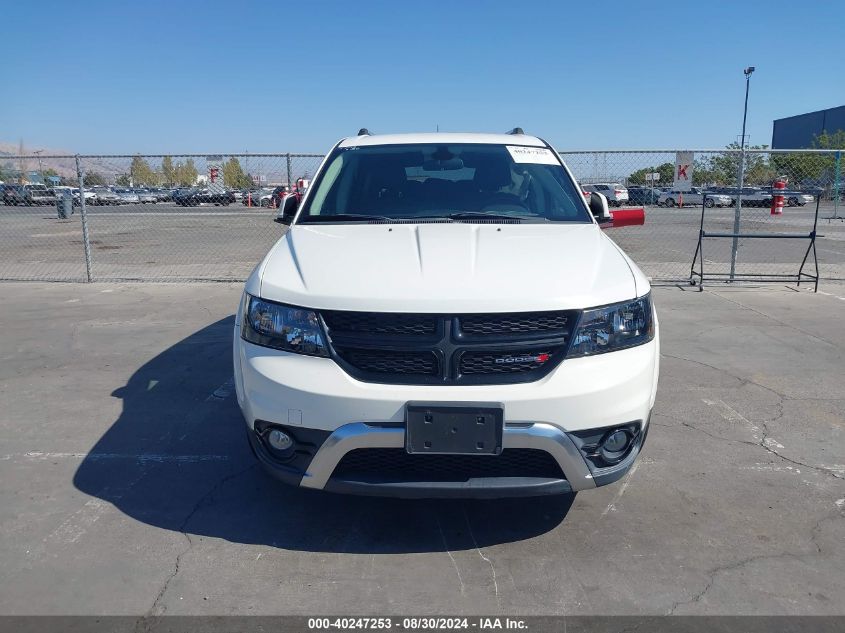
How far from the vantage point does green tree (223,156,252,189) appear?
38.3ft

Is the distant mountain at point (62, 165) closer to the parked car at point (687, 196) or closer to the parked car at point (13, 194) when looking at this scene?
the parked car at point (13, 194)

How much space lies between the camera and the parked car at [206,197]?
13904 mm

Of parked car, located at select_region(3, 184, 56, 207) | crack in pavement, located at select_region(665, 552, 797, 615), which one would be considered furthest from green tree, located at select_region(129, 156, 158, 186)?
crack in pavement, located at select_region(665, 552, 797, 615)

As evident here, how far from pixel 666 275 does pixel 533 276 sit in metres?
9.47

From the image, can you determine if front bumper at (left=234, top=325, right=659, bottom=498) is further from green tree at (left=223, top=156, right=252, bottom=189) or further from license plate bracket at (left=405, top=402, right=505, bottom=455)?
green tree at (left=223, top=156, right=252, bottom=189)

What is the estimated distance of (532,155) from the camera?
4.70 m

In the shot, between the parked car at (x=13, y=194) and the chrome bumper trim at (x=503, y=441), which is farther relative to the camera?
the parked car at (x=13, y=194)

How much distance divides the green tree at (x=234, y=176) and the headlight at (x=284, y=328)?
28.1 ft

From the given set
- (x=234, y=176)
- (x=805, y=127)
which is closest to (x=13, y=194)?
(x=234, y=176)

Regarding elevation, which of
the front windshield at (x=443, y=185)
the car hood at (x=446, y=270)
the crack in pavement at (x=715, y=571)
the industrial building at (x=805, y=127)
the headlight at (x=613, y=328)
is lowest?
the crack in pavement at (x=715, y=571)

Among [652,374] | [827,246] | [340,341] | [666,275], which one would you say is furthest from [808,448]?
[827,246]

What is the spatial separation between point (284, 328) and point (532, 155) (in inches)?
97.0

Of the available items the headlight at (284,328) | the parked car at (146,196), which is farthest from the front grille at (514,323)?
the parked car at (146,196)
